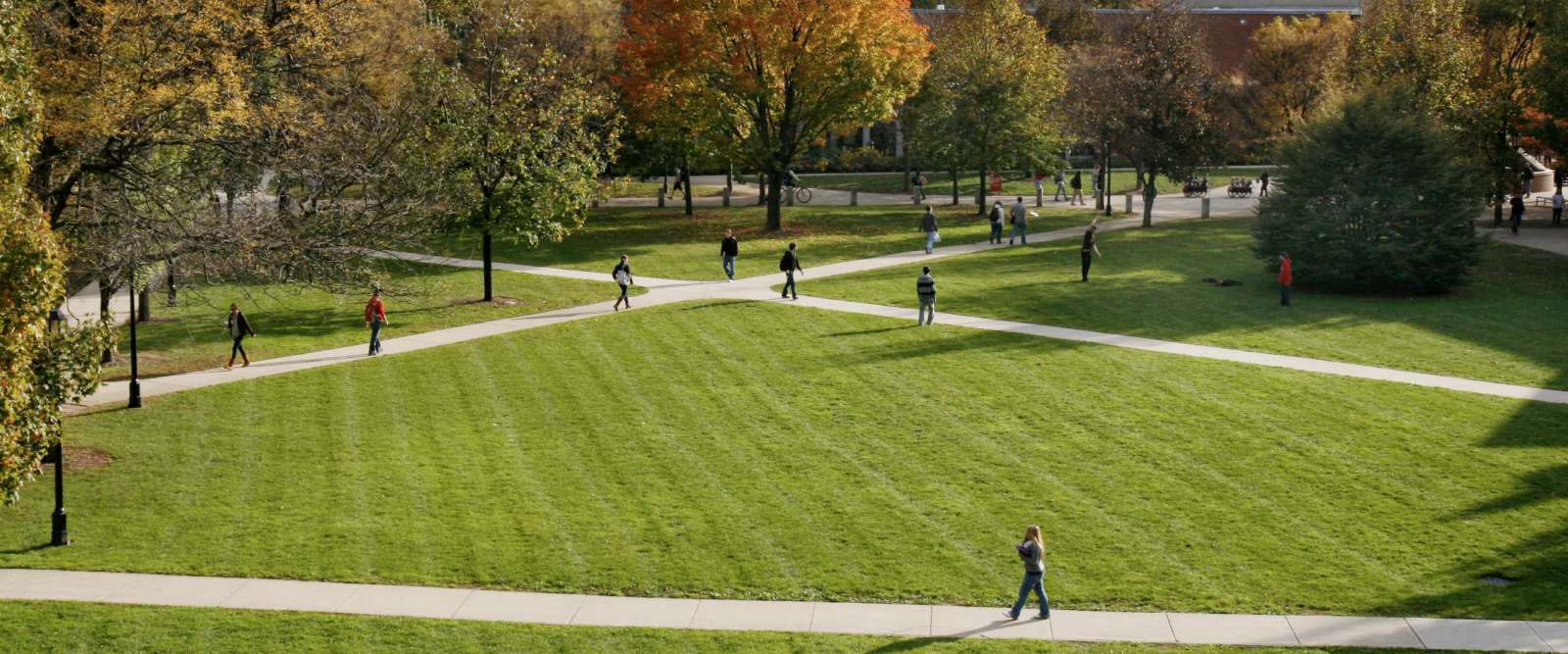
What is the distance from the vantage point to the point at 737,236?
47969mm

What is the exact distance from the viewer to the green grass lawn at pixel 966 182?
2591 inches

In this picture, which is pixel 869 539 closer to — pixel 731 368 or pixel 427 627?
pixel 427 627

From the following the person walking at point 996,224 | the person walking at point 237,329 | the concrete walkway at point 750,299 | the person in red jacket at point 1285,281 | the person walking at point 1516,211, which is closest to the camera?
the concrete walkway at point 750,299

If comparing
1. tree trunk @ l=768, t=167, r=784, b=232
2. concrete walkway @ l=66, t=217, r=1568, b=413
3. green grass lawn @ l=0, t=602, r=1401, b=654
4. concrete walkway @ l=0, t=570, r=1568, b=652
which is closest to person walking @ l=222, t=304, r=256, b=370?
concrete walkway @ l=66, t=217, r=1568, b=413

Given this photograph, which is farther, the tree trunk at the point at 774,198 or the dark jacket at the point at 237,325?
the tree trunk at the point at 774,198

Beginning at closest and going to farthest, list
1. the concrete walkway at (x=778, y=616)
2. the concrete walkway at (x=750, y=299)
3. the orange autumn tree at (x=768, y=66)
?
the concrete walkway at (x=778, y=616) < the concrete walkway at (x=750, y=299) < the orange autumn tree at (x=768, y=66)

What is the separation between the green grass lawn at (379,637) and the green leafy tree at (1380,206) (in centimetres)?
2399

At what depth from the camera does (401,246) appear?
149 ft

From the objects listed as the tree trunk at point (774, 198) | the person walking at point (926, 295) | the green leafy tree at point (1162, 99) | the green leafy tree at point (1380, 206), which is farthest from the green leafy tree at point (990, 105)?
the person walking at point (926, 295)

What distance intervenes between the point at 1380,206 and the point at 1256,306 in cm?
531

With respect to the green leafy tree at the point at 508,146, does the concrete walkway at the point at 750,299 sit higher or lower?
lower

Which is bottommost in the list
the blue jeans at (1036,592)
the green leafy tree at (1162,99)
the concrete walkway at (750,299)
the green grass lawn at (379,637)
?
the green grass lawn at (379,637)

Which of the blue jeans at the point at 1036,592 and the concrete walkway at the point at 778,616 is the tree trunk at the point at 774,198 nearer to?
the concrete walkway at the point at 778,616

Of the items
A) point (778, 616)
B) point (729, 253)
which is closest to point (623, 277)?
point (729, 253)
